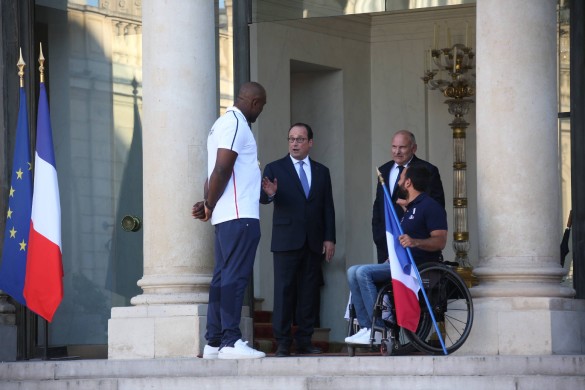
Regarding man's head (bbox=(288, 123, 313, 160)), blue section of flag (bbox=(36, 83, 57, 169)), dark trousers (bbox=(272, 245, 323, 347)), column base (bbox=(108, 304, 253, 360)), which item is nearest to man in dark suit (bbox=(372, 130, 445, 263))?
dark trousers (bbox=(272, 245, 323, 347))

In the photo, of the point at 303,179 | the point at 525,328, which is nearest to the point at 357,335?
the point at 525,328

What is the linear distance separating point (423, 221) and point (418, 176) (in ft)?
1.10

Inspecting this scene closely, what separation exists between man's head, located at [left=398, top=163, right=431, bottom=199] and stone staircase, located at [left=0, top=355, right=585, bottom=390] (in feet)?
4.71

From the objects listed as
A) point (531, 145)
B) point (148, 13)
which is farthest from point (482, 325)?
point (148, 13)

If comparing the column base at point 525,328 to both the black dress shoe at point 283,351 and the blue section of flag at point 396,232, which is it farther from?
the black dress shoe at point 283,351

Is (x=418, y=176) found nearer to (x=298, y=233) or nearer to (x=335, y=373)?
(x=298, y=233)

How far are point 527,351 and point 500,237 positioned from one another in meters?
0.85

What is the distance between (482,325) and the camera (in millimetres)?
10039

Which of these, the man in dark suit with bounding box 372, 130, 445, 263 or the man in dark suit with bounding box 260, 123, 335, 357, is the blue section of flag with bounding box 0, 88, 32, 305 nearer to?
the man in dark suit with bounding box 260, 123, 335, 357

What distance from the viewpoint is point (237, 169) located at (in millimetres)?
10125

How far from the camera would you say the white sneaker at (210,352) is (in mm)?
10172

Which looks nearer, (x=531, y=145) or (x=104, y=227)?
(x=531, y=145)

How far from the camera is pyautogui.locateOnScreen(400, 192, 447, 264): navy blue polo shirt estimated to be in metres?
10.2

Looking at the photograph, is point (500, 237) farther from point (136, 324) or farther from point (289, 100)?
point (289, 100)
